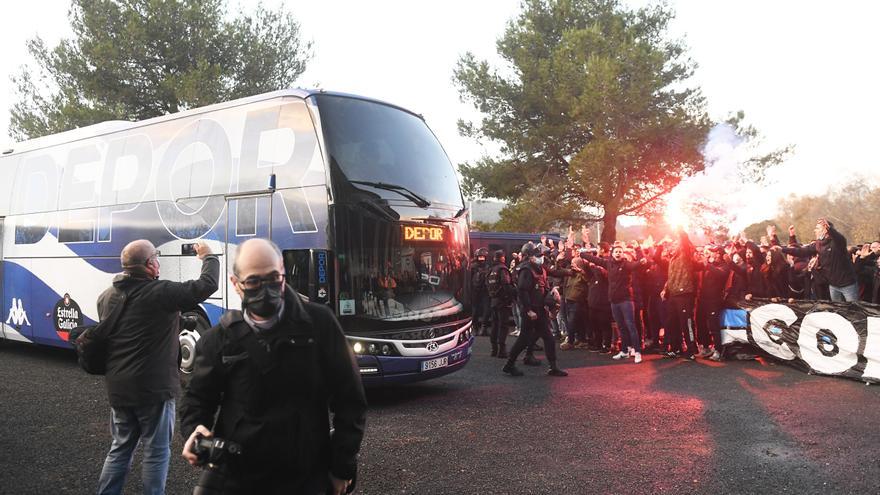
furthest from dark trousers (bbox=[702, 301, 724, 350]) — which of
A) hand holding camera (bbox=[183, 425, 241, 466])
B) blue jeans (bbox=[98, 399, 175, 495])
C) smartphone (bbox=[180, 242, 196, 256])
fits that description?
hand holding camera (bbox=[183, 425, 241, 466])

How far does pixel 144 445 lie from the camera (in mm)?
3844

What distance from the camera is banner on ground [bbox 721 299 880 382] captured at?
28.5 feet

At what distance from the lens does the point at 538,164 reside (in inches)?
1092

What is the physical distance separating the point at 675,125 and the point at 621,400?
18887 mm

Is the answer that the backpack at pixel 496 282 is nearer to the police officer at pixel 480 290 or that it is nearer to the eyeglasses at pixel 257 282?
the police officer at pixel 480 290

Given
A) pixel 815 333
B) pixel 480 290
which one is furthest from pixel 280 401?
pixel 480 290

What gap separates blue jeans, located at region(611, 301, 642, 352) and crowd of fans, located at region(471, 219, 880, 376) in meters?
0.02

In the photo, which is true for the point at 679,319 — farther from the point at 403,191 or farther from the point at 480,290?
the point at 403,191

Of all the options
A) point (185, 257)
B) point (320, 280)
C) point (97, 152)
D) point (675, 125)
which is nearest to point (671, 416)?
point (320, 280)

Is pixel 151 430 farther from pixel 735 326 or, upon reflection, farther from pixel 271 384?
pixel 735 326

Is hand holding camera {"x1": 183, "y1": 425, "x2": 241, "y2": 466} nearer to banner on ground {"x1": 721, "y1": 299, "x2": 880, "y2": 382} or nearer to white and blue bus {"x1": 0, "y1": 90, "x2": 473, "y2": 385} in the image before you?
white and blue bus {"x1": 0, "y1": 90, "x2": 473, "y2": 385}

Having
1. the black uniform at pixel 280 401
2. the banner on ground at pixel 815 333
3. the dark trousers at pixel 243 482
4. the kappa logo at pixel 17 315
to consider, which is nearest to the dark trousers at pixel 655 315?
the banner on ground at pixel 815 333

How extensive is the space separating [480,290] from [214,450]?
40.8 ft

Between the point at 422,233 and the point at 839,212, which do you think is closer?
the point at 422,233
